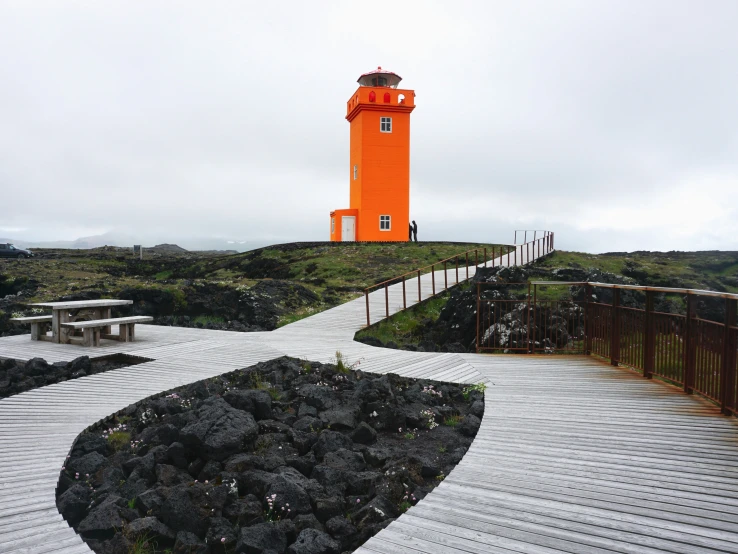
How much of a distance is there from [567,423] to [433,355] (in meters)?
3.98

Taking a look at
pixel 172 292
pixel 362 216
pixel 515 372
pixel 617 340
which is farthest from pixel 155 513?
pixel 362 216

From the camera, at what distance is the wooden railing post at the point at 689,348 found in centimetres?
Answer: 635

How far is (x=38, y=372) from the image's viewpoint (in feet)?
26.0

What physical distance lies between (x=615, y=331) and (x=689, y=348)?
6.01 ft

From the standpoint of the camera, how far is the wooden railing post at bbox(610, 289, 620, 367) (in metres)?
8.21

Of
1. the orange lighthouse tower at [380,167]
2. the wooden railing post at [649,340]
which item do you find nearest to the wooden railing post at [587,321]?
the wooden railing post at [649,340]

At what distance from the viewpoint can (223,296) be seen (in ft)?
54.3

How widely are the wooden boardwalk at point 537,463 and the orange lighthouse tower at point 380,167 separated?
26.4 meters

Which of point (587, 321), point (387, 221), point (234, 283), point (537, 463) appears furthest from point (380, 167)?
point (537, 463)

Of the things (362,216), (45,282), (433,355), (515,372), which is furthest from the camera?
(362,216)

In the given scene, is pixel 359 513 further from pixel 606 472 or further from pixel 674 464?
pixel 674 464

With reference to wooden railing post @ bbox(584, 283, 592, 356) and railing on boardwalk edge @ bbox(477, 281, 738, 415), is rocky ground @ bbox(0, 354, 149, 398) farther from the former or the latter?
wooden railing post @ bbox(584, 283, 592, 356)

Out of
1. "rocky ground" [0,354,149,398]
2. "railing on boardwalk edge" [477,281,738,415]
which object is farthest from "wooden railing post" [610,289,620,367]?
"rocky ground" [0,354,149,398]

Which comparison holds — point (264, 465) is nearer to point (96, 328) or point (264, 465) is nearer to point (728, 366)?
point (728, 366)
